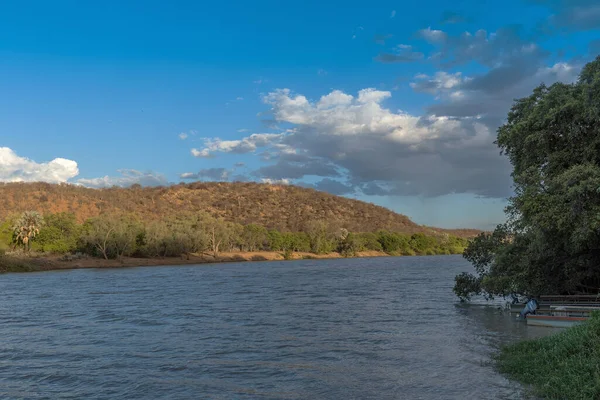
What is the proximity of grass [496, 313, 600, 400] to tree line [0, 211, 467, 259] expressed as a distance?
91459mm

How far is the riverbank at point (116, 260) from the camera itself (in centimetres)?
8081

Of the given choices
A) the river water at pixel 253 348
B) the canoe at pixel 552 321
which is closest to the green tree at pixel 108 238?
the river water at pixel 253 348

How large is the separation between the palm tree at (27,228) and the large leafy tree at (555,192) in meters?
93.4

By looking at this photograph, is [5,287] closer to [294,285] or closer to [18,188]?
[294,285]

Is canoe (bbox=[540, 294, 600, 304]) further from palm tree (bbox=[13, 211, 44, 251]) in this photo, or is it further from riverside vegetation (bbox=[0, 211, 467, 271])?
palm tree (bbox=[13, 211, 44, 251])

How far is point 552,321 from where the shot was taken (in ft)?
78.6

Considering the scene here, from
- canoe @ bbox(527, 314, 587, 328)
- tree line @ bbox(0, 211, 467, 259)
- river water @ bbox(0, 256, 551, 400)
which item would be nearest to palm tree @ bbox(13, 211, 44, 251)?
tree line @ bbox(0, 211, 467, 259)

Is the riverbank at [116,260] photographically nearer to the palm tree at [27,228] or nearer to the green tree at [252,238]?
the green tree at [252,238]

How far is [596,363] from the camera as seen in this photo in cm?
1236

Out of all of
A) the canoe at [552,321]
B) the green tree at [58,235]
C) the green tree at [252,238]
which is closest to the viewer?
the canoe at [552,321]

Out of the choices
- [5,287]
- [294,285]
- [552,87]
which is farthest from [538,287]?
[5,287]

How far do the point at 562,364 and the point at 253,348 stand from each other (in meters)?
12.5

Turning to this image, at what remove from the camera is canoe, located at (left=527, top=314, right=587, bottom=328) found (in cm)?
2295

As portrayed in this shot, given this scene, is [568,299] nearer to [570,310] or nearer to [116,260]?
[570,310]
